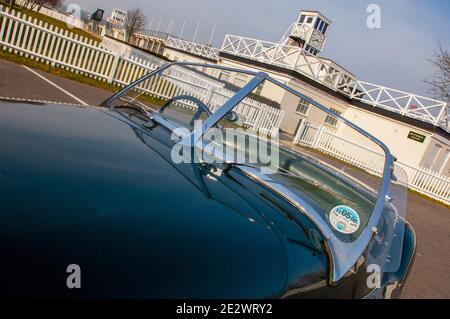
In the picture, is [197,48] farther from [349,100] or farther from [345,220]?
[345,220]

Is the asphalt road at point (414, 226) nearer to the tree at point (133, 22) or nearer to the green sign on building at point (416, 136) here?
the green sign on building at point (416, 136)

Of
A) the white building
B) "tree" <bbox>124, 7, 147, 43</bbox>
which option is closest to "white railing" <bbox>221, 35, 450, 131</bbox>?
the white building

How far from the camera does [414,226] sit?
7.76 meters

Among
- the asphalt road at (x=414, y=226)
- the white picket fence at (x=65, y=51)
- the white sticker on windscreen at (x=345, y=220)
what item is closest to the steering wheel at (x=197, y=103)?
the white sticker on windscreen at (x=345, y=220)

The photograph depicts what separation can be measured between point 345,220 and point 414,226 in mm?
7432

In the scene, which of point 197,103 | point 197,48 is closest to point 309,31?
point 197,48

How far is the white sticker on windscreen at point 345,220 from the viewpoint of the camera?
1.51 metres

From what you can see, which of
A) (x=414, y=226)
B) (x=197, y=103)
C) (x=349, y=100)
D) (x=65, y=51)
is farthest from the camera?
(x=349, y=100)

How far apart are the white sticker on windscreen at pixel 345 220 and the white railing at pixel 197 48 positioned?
93.6 feet

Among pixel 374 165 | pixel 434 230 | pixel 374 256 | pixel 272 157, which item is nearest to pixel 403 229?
pixel 374 165

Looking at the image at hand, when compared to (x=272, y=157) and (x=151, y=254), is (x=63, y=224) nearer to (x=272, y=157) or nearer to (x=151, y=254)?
(x=151, y=254)

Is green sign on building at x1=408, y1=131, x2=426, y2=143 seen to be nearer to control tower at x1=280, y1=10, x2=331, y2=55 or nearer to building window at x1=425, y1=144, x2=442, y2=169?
building window at x1=425, y1=144, x2=442, y2=169

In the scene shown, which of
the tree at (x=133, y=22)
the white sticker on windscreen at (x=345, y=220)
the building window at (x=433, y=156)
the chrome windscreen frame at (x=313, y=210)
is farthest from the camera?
the tree at (x=133, y=22)

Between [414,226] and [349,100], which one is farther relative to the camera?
[349,100]
